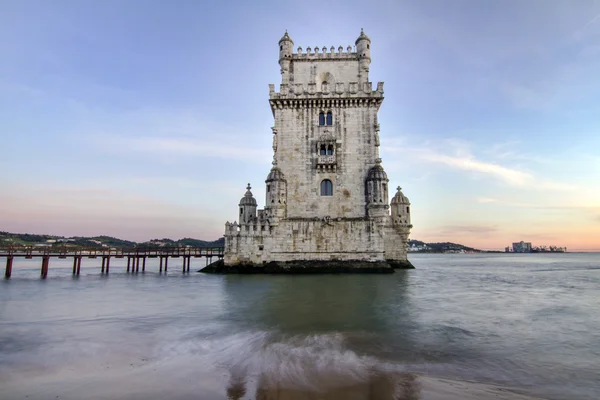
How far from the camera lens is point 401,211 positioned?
3319 centimetres

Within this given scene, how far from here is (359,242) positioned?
27.9m

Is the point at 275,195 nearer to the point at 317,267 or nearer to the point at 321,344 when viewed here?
the point at 317,267

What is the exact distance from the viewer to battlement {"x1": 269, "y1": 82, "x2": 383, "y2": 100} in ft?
97.5

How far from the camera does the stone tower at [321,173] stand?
27.9 metres

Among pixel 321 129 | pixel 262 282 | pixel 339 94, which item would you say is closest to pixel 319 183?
pixel 321 129

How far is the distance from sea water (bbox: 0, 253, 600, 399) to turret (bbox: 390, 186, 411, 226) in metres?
15.7

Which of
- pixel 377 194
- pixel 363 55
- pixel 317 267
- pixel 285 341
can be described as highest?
pixel 363 55

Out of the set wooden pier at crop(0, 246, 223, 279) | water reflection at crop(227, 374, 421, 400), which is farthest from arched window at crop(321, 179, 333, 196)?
water reflection at crop(227, 374, 421, 400)

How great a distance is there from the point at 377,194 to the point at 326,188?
4.33 metres

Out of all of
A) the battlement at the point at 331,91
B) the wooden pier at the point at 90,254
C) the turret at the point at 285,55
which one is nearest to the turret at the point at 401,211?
the battlement at the point at 331,91

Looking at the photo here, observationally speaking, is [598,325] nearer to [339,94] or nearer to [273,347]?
[273,347]

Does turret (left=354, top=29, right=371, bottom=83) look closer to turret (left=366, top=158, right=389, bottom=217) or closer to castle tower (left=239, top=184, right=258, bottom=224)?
turret (left=366, top=158, right=389, bottom=217)

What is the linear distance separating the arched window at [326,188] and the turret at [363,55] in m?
9.66

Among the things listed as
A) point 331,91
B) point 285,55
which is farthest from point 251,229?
point 285,55
